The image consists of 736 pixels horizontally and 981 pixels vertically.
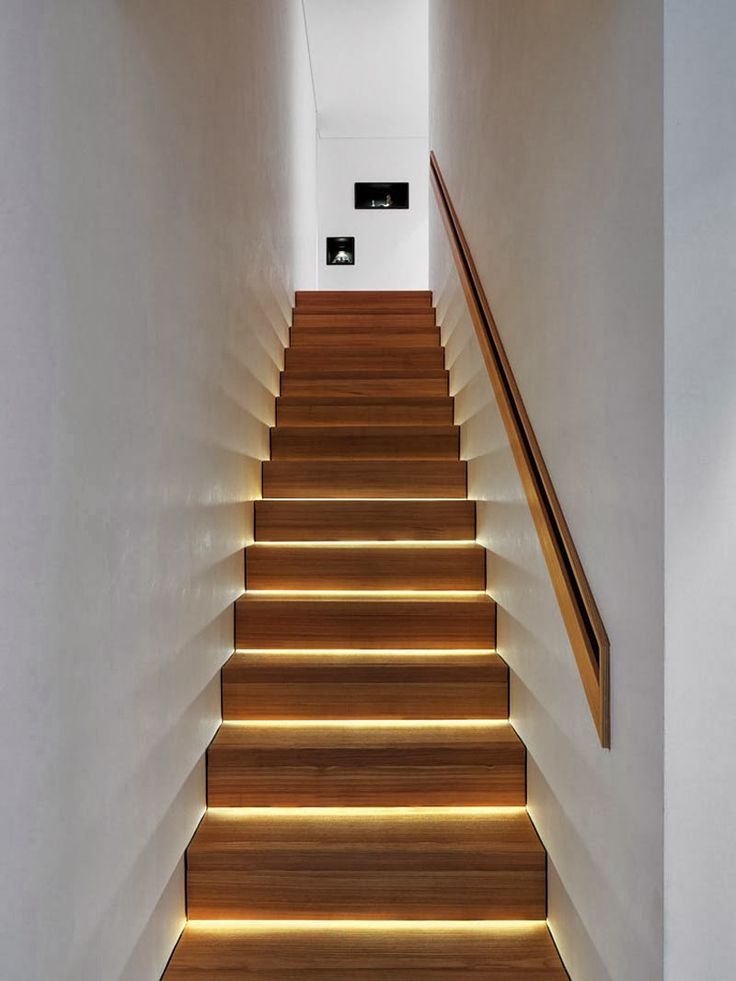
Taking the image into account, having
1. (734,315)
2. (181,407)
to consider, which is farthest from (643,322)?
(181,407)

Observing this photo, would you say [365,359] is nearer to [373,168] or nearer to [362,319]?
[362,319]

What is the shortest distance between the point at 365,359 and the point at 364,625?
1954 mm

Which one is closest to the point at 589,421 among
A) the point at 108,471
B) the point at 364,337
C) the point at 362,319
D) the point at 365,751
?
the point at 108,471

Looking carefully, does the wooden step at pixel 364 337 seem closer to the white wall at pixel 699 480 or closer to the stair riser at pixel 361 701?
the stair riser at pixel 361 701

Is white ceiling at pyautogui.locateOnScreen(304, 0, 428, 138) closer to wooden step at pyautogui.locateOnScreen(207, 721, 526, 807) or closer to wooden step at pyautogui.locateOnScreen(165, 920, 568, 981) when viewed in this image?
wooden step at pyautogui.locateOnScreen(207, 721, 526, 807)

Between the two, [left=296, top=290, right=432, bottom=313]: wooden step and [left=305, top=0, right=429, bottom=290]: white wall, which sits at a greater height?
[left=305, top=0, right=429, bottom=290]: white wall

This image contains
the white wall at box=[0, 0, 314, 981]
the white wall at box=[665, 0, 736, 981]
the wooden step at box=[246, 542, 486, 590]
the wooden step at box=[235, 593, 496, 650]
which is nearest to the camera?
the white wall at box=[0, 0, 314, 981]

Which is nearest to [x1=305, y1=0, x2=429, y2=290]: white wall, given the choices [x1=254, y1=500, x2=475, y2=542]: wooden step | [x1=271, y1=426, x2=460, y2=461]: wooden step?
[x1=271, y1=426, x2=460, y2=461]: wooden step

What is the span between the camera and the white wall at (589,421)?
3.98 ft

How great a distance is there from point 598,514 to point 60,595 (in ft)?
3.12

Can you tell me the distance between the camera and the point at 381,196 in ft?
27.1

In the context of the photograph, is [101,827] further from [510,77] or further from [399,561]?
[510,77]

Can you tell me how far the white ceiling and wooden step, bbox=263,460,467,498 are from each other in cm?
445

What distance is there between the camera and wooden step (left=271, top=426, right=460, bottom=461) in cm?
330
